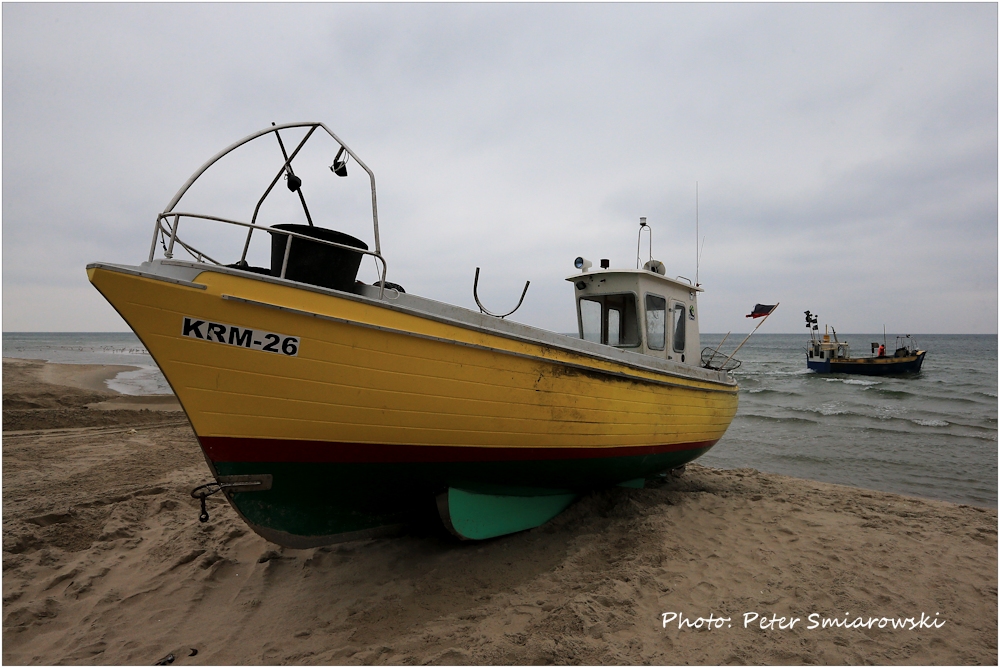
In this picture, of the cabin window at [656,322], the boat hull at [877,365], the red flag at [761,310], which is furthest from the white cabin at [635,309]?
the boat hull at [877,365]

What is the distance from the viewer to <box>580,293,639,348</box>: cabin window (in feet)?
21.7

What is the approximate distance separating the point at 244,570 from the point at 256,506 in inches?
55.2

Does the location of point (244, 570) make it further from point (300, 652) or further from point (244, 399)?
point (244, 399)

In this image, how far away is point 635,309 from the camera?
6500mm

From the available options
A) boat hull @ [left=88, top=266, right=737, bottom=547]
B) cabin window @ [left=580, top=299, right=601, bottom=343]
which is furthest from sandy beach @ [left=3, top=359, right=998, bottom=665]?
cabin window @ [left=580, top=299, right=601, bottom=343]

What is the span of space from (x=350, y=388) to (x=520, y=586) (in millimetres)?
2123

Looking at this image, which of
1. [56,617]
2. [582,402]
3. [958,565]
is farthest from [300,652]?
[958,565]

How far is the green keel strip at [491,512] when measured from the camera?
13.8 feet

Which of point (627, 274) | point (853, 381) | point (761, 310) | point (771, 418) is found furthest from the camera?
point (853, 381)

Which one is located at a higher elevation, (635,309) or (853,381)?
(635,309)

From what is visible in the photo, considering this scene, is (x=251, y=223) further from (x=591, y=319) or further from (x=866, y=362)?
(x=866, y=362)

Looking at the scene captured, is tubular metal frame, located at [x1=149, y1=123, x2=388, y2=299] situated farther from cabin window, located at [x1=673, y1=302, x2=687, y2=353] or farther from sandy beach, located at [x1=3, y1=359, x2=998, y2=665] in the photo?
cabin window, located at [x1=673, y1=302, x2=687, y2=353]

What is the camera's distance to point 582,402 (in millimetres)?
4496

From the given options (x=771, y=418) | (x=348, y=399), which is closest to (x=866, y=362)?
(x=771, y=418)
